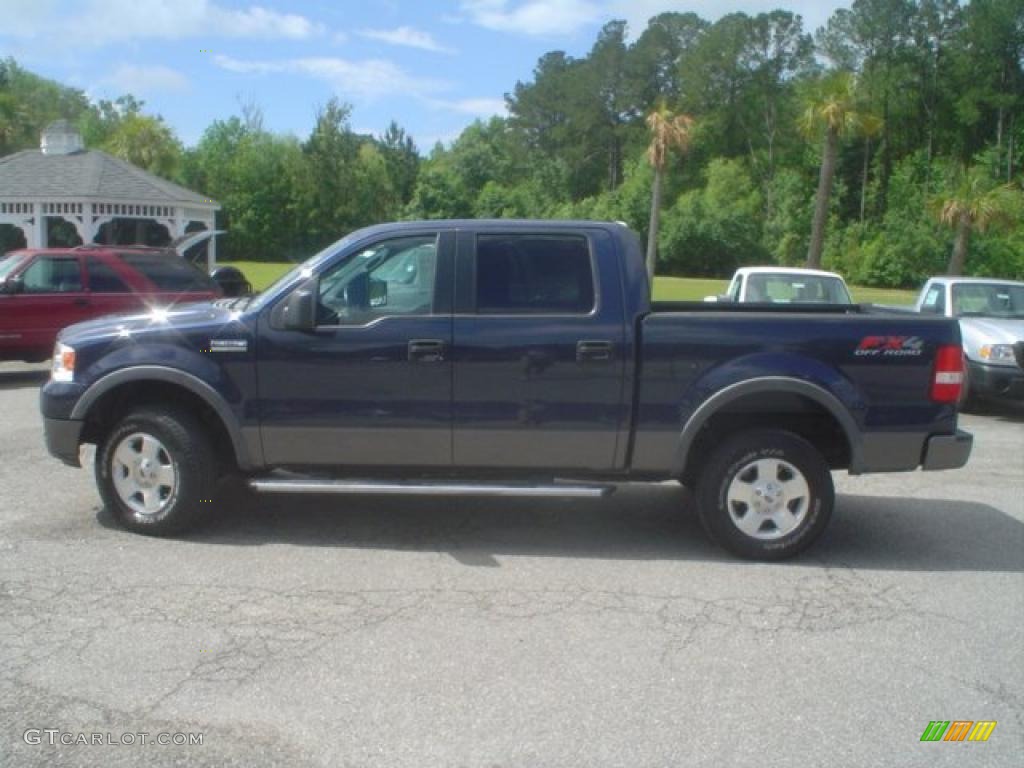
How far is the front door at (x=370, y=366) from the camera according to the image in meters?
5.88

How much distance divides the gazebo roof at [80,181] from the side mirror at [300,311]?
72.8ft

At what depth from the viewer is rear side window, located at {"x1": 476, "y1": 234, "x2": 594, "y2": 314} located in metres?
5.95

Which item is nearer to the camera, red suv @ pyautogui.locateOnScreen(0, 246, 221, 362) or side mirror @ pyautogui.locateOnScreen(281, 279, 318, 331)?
side mirror @ pyautogui.locateOnScreen(281, 279, 318, 331)

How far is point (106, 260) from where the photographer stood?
1338 centimetres

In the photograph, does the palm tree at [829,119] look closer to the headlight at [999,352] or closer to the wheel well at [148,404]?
Answer: the headlight at [999,352]

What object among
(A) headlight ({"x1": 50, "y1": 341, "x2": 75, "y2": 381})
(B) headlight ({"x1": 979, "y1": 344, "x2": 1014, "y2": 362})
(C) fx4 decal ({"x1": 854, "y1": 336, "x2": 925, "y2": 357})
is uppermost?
(C) fx4 decal ({"x1": 854, "y1": 336, "x2": 925, "y2": 357})

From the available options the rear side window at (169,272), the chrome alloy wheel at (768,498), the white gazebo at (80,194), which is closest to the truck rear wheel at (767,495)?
the chrome alloy wheel at (768,498)

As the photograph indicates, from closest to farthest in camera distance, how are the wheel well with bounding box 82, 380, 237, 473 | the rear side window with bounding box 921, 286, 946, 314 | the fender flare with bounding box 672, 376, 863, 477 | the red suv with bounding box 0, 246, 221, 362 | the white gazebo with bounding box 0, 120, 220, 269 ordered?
Result: 1. the fender flare with bounding box 672, 376, 863, 477
2. the wheel well with bounding box 82, 380, 237, 473
3. the red suv with bounding box 0, 246, 221, 362
4. the rear side window with bounding box 921, 286, 946, 314
5. the white gazebo with bounding box 0, 120, 220, 269

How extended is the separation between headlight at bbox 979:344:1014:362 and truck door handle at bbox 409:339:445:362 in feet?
25.9

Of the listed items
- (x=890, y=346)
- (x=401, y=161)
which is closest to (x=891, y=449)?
(x=890, y=346)

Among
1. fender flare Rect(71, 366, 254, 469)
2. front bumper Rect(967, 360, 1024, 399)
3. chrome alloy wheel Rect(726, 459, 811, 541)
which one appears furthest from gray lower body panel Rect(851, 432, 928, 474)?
front bumper Rect(967, 360, 1024, 399)

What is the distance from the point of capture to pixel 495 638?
477 cm

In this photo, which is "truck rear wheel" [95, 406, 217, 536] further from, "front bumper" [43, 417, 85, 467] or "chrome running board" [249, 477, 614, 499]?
"chrome running board" [249, 477, 614, 499]

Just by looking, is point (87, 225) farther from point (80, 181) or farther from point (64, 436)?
point (64, 436)
